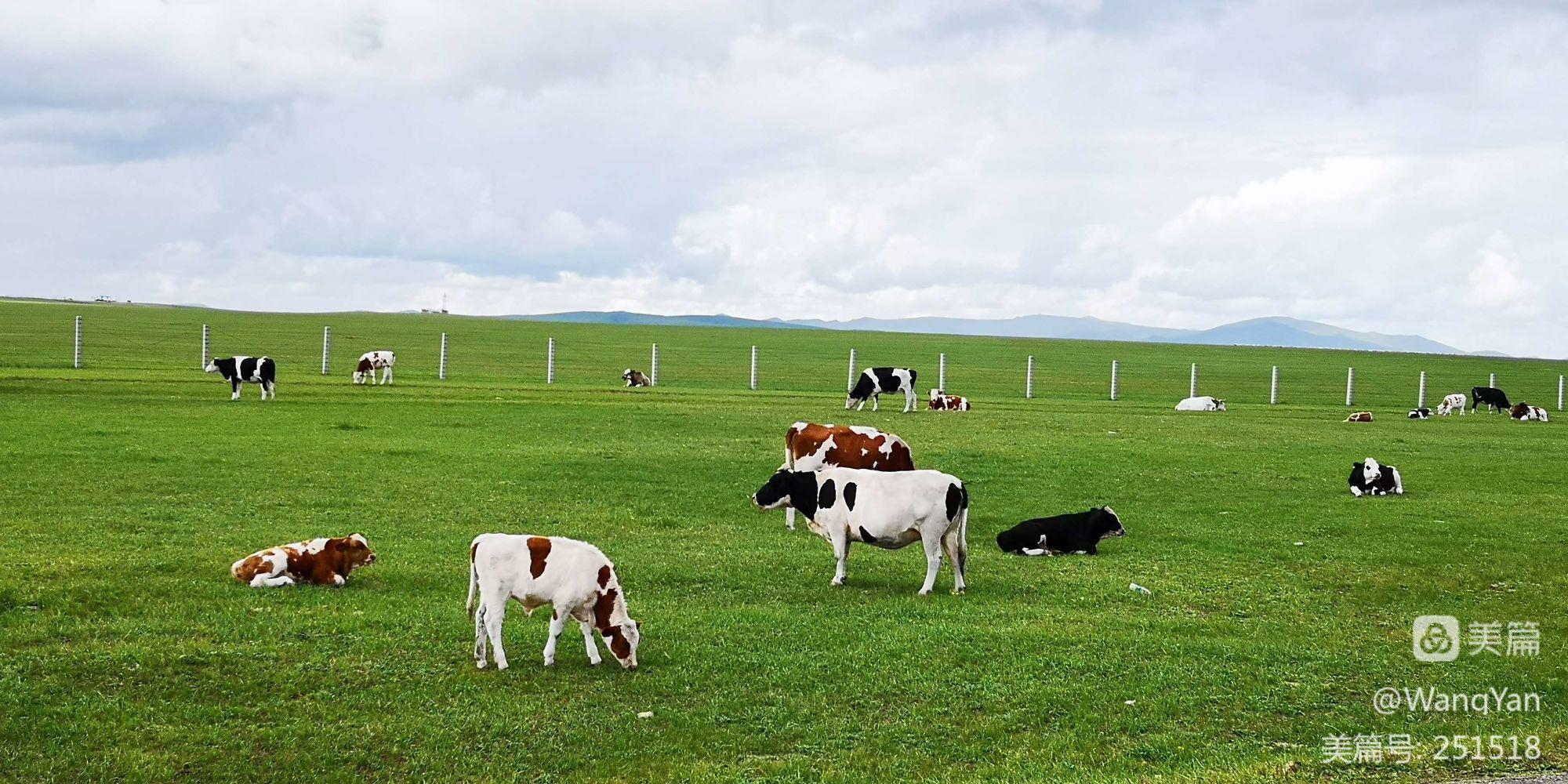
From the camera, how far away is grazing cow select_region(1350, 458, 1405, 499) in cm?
2239

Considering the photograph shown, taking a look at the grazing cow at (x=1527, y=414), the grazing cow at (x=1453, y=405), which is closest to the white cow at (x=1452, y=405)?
the grazing cow at (x=1453, y=405)

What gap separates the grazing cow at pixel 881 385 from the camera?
42.3 m

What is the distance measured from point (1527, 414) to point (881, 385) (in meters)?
27.6

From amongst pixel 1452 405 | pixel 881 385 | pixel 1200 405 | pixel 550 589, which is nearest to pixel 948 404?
pixel 881 385

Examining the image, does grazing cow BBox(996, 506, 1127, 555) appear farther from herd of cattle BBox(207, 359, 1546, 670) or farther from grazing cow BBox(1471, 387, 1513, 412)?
grazing cow BBox(1471, 387, 1513, 412)

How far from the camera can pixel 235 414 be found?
31.6 metres

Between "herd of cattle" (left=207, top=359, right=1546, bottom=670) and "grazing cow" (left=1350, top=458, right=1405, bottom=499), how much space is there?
22mm

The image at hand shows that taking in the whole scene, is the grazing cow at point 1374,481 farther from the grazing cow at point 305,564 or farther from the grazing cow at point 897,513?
the grazing cow at point 305,564

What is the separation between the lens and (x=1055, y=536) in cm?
1659

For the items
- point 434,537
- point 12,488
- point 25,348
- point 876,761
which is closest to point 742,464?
point 434,537

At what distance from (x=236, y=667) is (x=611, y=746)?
348 centimetres

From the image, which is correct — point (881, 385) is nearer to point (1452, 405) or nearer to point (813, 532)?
point (1452, 405)

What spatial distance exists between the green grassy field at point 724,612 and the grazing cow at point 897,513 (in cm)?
49

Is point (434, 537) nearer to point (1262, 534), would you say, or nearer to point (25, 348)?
point (1262, 534)
